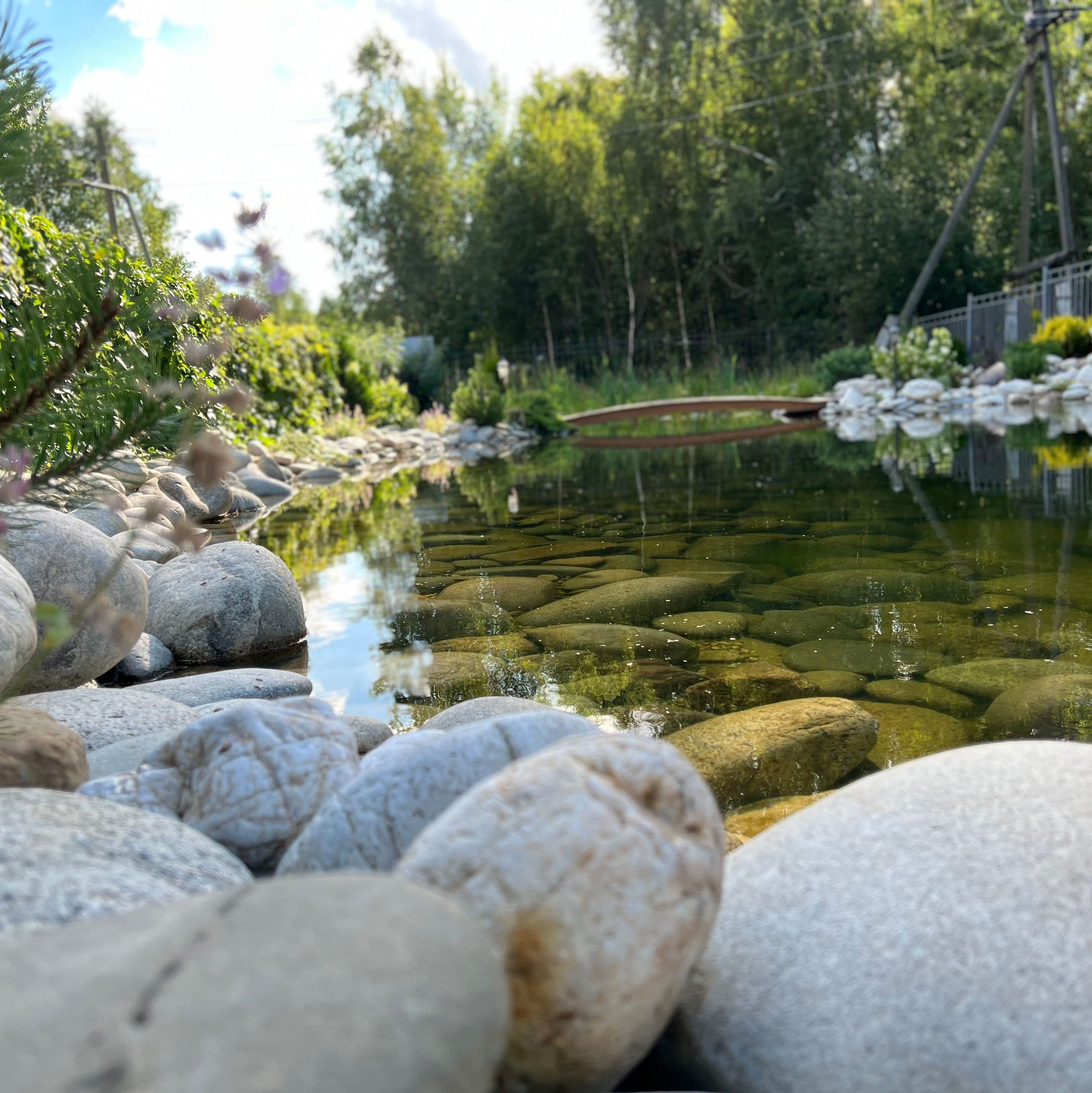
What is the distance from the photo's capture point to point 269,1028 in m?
0.81

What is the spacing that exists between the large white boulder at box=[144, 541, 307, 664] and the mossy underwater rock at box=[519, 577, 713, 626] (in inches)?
40.3

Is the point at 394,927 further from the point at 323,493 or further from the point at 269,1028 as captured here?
the point at 323,493

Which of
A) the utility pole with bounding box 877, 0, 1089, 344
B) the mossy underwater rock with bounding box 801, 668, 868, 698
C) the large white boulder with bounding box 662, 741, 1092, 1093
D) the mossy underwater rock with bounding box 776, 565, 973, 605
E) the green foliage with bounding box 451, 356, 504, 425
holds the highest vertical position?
the utility pole with bounding box 877, 0, 1089, 344

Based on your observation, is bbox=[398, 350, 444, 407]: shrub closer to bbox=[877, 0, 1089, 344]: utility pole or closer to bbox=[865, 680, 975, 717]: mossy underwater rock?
bbox=[877, 0, 1089, 344]: utility pole

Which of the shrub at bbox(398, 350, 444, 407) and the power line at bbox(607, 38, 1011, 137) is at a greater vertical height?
the power line at bbox(607, 38, 1011, 137)

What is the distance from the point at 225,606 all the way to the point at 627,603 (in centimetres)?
170

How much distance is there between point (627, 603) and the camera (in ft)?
14.1

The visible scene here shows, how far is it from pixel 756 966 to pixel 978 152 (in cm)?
3065

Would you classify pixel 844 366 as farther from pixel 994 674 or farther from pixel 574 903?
pixel 574 903

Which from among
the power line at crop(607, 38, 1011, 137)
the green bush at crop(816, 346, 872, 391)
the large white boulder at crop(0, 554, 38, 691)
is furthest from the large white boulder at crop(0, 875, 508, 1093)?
the power line at crop(607, 38, 1011, 137)

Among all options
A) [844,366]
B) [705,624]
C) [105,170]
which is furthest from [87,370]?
[105,170]

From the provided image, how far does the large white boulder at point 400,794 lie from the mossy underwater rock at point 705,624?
228 centimetres

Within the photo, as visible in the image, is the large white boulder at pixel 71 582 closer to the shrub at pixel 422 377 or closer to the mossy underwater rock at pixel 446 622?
the mossy underwater rock at pixel 446 622

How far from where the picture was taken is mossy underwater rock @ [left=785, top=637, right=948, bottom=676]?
3244 millimetres
